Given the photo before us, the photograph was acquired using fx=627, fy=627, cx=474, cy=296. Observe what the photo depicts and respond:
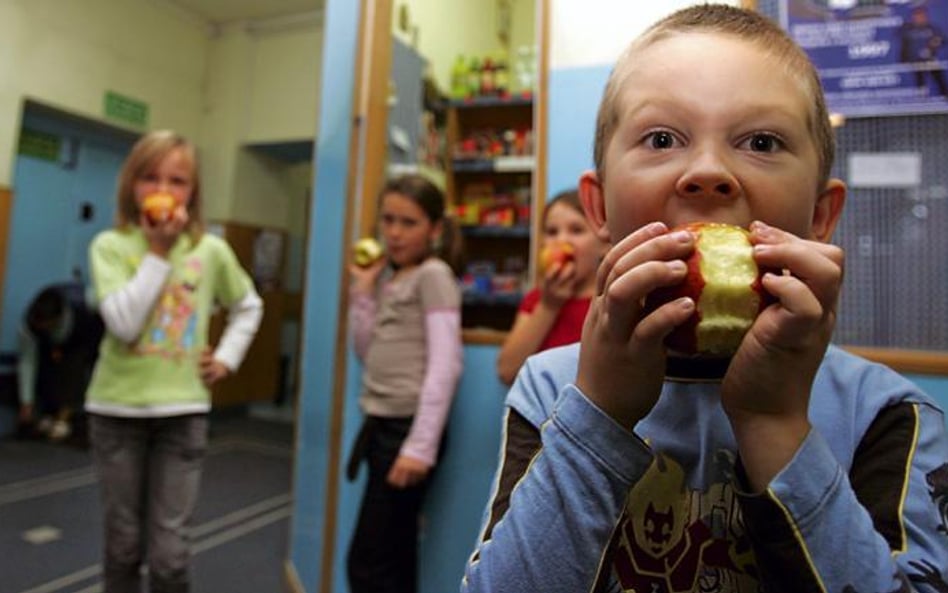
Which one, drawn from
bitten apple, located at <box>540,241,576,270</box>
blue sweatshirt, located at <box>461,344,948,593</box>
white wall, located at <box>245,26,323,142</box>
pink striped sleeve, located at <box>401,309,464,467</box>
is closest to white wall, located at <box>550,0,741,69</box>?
bitten apple, located at <box>540,241,576,270</box>

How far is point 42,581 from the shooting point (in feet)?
7.28

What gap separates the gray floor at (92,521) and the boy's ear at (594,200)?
6.84 ft

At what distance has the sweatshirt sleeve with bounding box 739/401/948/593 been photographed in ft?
1.44

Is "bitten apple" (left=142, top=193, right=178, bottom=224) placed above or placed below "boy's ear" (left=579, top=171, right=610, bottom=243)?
above

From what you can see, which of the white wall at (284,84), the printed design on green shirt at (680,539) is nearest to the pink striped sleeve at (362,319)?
the printed design on green shirt at (680,539)

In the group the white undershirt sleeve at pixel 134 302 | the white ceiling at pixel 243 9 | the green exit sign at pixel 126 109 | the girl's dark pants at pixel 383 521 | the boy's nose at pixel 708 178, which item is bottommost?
the girl's dark pants at pixel 383 521

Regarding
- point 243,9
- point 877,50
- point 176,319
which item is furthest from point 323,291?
point 243,9

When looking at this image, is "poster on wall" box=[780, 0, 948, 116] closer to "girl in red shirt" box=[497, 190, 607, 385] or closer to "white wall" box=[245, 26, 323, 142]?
"girl in red shirt" box=[497, 190, 607, 385]

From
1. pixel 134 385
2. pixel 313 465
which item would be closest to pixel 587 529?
pixel 134 385

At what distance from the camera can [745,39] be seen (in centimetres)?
57

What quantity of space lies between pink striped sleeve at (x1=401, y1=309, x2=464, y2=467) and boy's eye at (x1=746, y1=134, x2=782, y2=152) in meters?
1.22

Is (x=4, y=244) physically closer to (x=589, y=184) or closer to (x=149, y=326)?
(x=149, y=326)

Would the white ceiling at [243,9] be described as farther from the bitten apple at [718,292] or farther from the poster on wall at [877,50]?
the bitten apple at [718,292]

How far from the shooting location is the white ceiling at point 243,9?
5.64 metres
